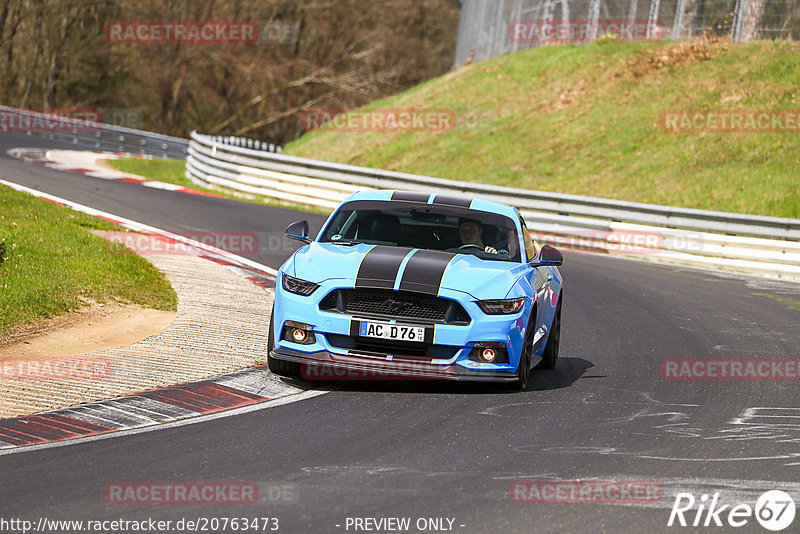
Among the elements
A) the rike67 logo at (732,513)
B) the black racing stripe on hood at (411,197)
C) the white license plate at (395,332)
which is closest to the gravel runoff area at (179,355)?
the white license plate at (395,332)

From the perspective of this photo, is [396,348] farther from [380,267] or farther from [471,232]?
[471,232]

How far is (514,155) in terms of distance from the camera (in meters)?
30.3

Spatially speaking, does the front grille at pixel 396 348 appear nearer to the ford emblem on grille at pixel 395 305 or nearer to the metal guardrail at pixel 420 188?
the ford emblem on grille at pixel 395 305

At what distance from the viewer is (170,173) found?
32.1 meters

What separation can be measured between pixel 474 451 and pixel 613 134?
2366 cm

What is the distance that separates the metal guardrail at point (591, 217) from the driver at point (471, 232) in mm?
10985

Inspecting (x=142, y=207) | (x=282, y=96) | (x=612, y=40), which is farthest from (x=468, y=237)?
(x=282, y=96)

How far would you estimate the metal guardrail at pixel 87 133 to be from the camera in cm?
4034

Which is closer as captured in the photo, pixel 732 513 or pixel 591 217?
pixel 732 513

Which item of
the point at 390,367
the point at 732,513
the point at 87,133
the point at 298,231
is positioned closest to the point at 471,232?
the point at 298,231

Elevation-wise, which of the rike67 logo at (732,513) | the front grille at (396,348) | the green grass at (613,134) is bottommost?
the rike67 logo at (732,513)

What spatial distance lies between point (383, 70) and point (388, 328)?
4964 cm

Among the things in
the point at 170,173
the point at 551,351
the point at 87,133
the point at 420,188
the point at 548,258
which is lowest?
the point at 170,173

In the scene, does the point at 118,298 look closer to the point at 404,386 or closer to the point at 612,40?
the point at 404,386
